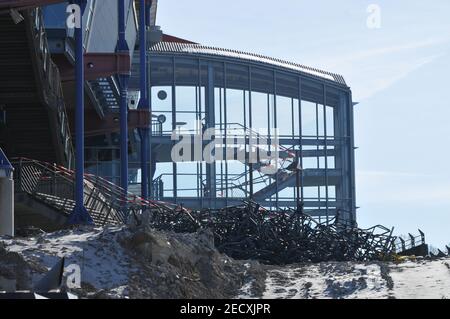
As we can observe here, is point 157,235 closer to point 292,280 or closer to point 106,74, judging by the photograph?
point 292,280

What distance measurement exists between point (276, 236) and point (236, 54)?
28961 millimetres

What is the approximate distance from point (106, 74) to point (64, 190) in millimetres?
5945

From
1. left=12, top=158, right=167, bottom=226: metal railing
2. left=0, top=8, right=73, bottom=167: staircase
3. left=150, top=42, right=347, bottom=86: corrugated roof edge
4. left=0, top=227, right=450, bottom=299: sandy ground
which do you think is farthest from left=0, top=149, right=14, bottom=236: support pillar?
left=150, top=42, right=347, bottom=86: corrugated roof edge

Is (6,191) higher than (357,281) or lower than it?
higher

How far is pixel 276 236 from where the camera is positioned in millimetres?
28406

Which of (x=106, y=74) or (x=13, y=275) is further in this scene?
(x=106, y=74)

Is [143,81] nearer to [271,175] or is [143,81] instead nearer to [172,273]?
[271,175]

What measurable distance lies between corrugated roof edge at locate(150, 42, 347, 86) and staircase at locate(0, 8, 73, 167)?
49.1 ft

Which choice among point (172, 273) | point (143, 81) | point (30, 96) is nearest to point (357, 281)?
point (172, 273)

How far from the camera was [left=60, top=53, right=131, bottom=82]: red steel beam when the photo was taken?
128 ft

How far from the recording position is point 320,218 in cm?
5719

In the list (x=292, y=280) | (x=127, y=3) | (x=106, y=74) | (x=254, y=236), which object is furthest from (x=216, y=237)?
(x=127, y=3)

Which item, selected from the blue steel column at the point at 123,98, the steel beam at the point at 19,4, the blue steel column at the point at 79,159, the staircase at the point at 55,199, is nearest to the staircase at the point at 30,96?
the steel beam at the point at 19,4
